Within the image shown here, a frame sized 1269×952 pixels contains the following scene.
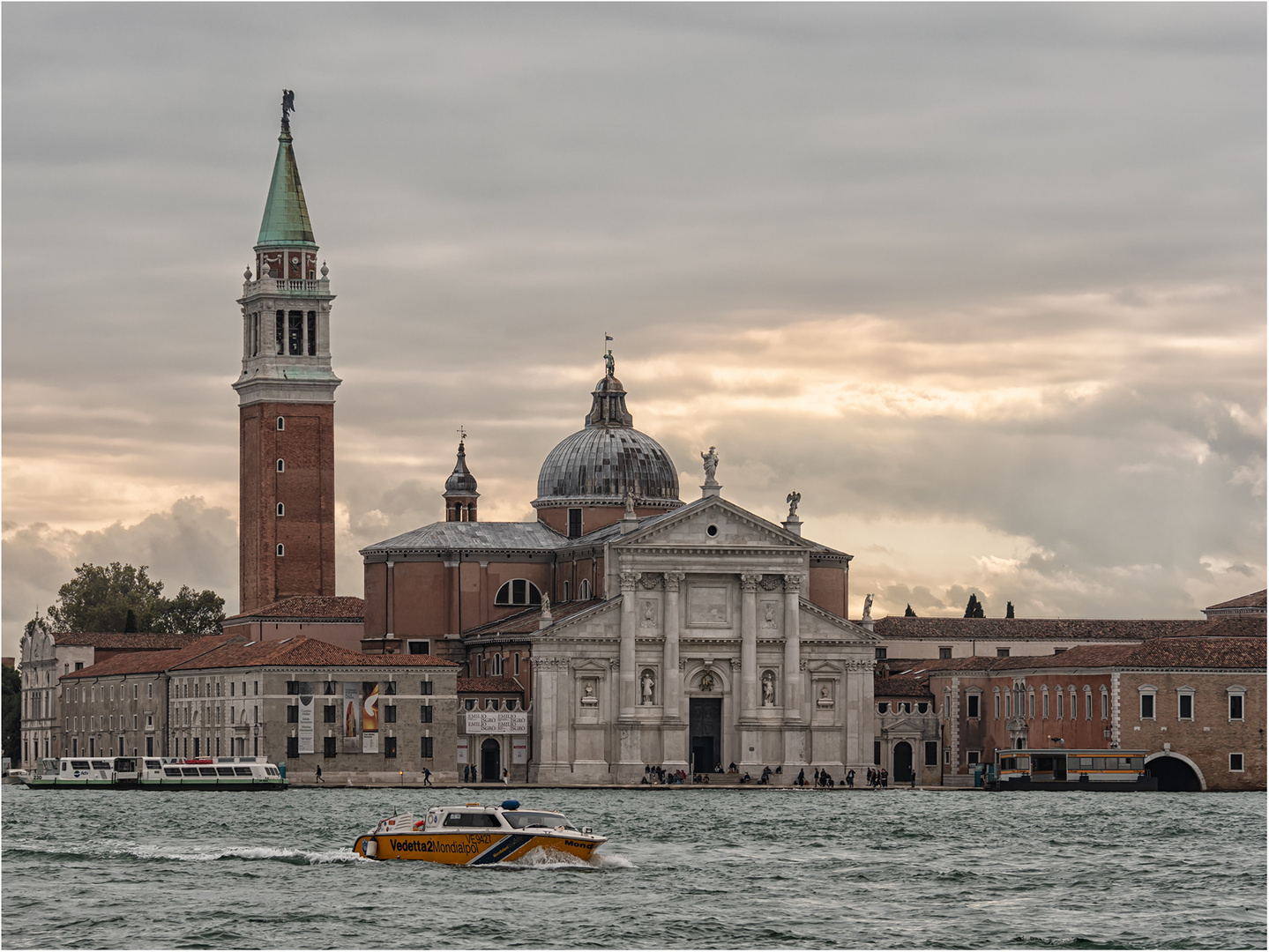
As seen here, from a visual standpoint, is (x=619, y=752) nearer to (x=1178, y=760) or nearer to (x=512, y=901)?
(x=1178, y=760)

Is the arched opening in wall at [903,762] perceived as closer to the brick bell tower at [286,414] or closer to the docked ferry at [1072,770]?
the docked ferry at [1072,770]

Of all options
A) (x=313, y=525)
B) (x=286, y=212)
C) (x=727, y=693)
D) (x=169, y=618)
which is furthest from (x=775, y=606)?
(x=169, y=618)

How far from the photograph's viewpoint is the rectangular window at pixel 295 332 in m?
114

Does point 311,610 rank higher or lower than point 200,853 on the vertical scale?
higher

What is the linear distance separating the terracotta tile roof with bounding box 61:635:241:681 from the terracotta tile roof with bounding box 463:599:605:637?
36.3ft

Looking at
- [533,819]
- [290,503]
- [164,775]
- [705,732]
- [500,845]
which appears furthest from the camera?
[290,503]

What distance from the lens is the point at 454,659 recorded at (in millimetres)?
102688

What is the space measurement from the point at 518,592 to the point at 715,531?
12.1m

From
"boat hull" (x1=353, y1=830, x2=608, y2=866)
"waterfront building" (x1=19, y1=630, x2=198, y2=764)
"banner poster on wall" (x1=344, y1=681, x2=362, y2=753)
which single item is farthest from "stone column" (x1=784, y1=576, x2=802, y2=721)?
"boat hull" (x1=353, y1=830, x2=608, y2=866)

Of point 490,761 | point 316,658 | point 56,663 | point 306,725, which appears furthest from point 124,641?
point 306,725

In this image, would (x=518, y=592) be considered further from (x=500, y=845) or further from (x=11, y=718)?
(x=500, y=845)

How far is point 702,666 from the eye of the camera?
317 feet

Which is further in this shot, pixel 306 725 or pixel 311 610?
pixel 311 610

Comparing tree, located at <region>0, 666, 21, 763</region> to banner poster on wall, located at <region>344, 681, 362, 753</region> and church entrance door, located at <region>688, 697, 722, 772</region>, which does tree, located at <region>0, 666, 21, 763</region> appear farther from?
church entrance door, located at <region>688, 697, 722, 772</region>
